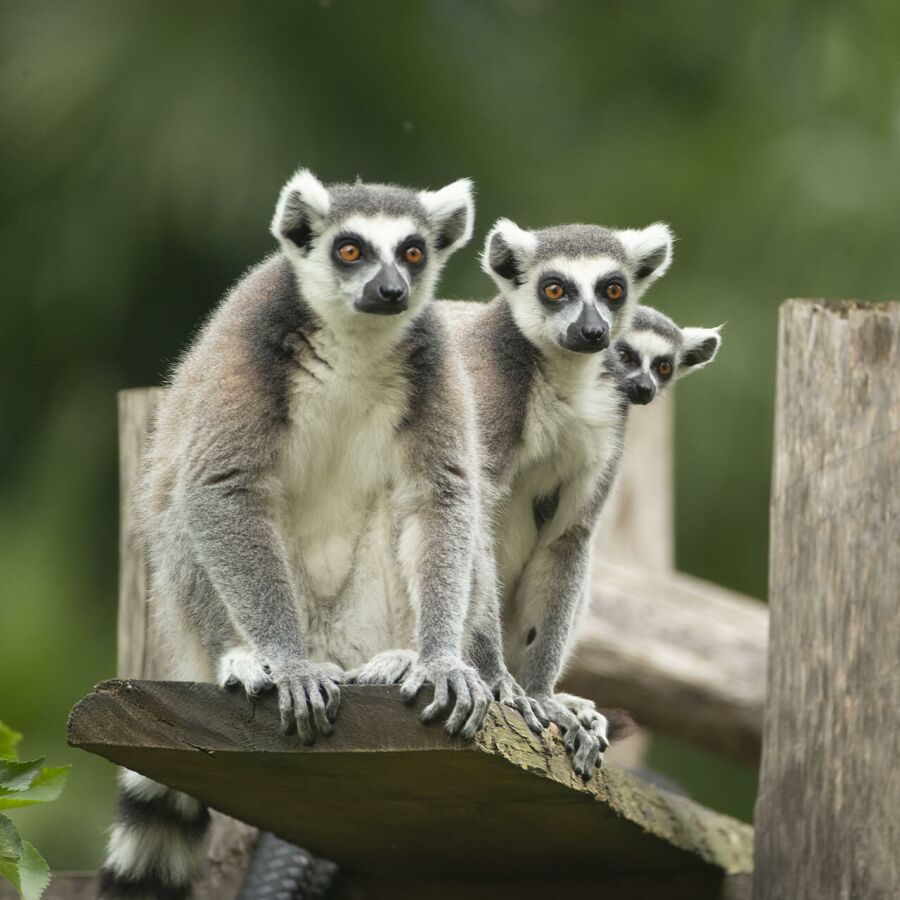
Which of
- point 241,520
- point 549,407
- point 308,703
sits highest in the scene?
point 549,407

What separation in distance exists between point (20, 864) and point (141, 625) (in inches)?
70.7

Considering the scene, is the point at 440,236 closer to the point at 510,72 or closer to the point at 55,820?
the point at 55,820

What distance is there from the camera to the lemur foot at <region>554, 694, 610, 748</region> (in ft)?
13.8

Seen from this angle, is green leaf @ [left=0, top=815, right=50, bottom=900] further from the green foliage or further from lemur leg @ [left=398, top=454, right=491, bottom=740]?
lemur leg @ [left=398, top=454, right=491, bottom=740]

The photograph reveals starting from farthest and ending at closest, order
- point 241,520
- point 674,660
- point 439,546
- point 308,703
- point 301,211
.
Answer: point 674,660, point 301,211, point 439,546, point 241,520, point 308,703

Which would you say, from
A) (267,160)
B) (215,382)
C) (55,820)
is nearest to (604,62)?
(267,160)

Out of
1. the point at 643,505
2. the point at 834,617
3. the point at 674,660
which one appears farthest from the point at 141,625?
the point at 643,505

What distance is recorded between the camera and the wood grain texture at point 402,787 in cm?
343

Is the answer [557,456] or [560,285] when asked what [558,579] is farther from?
[560,285]

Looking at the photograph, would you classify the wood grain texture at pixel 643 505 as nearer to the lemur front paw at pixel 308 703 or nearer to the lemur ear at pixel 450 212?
the lemur ear at pixel 450 212

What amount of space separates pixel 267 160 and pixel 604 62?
328 cm

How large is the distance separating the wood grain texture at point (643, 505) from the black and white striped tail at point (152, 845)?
3.65m

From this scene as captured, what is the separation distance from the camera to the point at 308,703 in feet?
11.1

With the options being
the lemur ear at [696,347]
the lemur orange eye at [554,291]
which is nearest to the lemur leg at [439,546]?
the lemur orange eye at [554,291]
